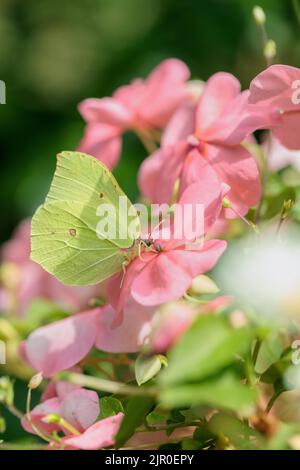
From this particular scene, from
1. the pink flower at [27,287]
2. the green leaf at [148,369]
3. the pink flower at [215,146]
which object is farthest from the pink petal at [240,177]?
the pink flower at [27,287]

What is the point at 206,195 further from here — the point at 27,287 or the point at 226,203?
the point at 27,287

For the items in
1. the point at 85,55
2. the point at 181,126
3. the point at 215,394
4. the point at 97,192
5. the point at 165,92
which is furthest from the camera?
the point at 85,55

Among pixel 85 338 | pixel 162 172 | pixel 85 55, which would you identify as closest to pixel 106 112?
pixel 162 172

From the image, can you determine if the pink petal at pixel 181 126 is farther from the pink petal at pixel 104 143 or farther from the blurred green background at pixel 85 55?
the blurred green background at pixel 85 55

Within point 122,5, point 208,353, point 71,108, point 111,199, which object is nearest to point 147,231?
point 111,199

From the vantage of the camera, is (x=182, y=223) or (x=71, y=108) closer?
(x=182, y=223)

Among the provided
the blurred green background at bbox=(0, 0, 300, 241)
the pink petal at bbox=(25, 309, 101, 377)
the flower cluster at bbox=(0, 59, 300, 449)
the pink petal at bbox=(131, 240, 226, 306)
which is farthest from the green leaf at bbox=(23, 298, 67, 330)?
the blurred green background at bbox=(0, 0, 300, 241)

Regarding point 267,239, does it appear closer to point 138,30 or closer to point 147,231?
point 147,231
